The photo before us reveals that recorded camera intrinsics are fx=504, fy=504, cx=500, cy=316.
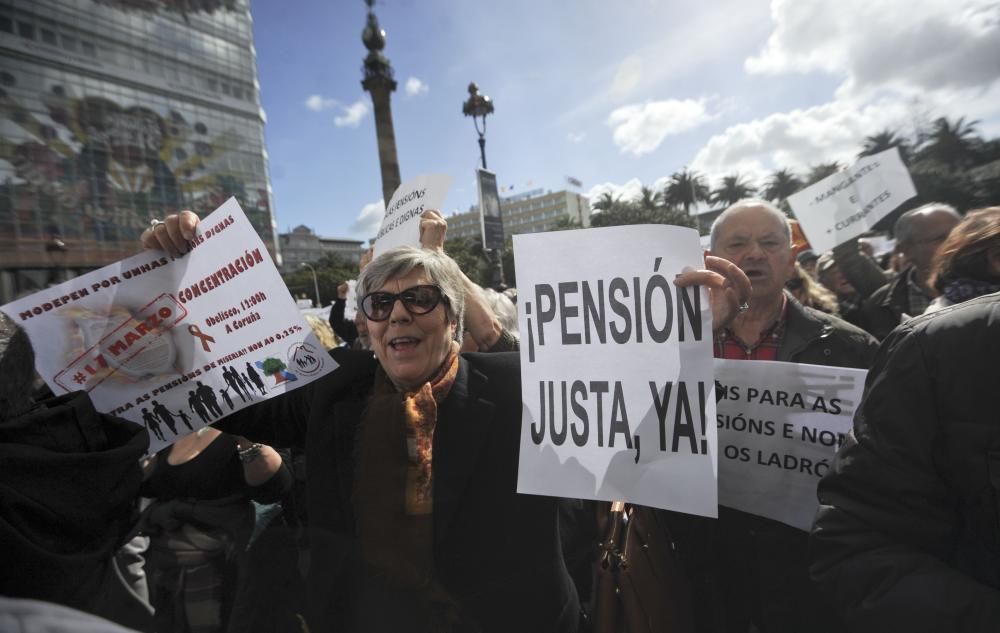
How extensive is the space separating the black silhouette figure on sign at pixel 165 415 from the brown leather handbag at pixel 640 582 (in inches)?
65.6

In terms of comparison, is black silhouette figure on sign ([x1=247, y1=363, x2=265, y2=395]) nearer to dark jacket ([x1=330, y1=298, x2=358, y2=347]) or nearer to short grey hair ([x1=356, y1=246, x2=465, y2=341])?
short grey hair ([x1=356, y1=246, x2=465, y2=341])

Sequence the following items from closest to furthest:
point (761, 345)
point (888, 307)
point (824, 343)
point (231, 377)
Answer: point (231, 377), point (824, 343), point (761, 345), point (888, 307)

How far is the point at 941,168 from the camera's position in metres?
19.7

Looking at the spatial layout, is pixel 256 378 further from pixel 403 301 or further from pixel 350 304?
pixel 350 304

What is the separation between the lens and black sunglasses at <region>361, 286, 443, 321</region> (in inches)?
74.7

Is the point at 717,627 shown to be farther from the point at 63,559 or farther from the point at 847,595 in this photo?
the point at 63,559

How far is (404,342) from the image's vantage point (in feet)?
6.21

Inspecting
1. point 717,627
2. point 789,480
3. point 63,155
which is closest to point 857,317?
point 789,480

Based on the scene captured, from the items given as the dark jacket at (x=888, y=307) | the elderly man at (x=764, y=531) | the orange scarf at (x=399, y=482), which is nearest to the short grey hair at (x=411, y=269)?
the orange scarf at (x=399, y=482)

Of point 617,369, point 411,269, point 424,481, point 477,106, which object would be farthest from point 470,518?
point 477,106

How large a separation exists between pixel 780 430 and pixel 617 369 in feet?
2.16

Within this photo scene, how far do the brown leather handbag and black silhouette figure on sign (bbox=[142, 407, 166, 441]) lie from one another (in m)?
1.71

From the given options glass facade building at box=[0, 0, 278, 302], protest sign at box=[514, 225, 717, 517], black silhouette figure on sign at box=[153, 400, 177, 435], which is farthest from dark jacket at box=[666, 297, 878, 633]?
glass facade building at box=[0, 0, 278, 302]

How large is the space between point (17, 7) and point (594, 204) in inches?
2281
